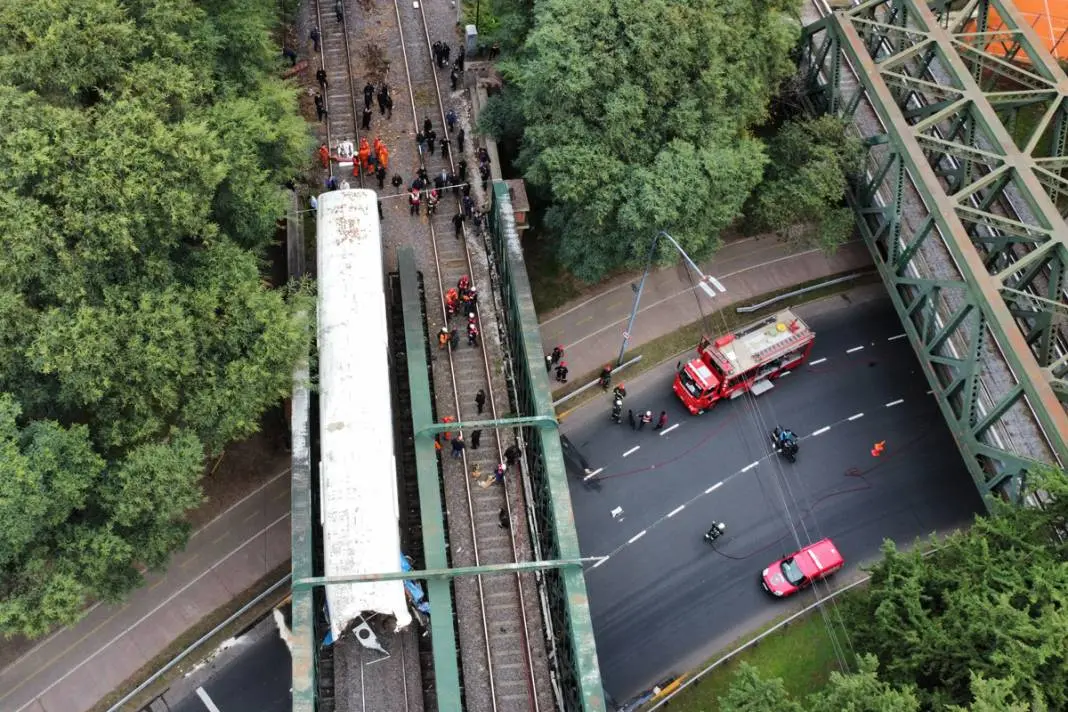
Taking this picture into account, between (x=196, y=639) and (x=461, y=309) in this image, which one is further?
(x=461, y=309)

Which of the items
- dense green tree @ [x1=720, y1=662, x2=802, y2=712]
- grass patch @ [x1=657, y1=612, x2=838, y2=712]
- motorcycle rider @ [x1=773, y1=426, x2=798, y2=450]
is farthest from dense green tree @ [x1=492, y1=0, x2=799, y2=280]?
dense green tree @ [x1=720, y1=662, x2=802, y2=712]

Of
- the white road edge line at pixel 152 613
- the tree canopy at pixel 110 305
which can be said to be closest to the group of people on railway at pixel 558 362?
the tree canopy at pixel 110 305

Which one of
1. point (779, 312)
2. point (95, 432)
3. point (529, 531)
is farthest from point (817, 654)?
point (95, 432)

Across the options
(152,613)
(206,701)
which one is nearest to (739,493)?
(206,701)

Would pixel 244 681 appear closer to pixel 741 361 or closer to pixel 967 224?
pixel 741 361

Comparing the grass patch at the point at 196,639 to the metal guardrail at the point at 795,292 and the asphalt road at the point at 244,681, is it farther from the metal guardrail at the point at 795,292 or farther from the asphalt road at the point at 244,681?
the metal guardrail at the point at 795,292

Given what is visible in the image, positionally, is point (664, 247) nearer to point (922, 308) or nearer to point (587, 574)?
point (922, 308)

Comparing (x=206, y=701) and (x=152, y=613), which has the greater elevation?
(x=152, y=613)
